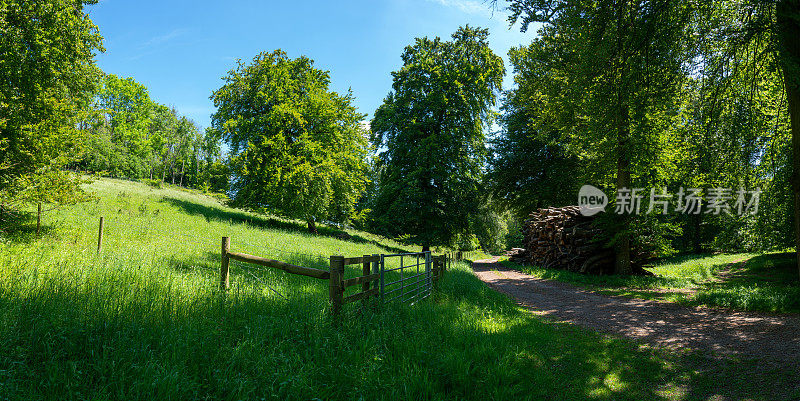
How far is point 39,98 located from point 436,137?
59.3 feet

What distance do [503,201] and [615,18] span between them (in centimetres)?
2226

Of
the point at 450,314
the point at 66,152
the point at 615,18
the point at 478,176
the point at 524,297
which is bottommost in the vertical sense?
the point at 524,297

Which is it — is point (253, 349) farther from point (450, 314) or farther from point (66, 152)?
point (66, 152)

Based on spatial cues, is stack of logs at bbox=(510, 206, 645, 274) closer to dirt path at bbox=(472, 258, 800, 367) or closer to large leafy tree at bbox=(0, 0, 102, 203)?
dirt path at bbox=(472, 258, 800, 367)

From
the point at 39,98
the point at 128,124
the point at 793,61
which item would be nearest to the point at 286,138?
the point at 39,98

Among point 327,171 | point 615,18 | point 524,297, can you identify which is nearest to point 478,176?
point 327,171

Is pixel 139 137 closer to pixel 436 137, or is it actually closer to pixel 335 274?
pixel 436 137

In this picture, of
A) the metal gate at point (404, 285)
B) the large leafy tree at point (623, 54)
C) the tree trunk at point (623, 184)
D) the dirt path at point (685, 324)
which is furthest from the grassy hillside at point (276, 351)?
the tree trunk at point (623, 184)

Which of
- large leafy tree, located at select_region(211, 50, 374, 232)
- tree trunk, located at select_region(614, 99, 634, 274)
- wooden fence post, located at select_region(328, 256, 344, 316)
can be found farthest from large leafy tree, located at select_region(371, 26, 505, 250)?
wooden fence post, located at select_region(328, 256, 344, 316)

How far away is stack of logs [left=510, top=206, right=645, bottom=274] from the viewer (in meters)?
15.9

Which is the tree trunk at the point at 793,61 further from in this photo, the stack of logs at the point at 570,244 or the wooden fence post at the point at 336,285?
the wooden fence post at the point at 336,285

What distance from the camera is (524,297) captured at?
10469 mm

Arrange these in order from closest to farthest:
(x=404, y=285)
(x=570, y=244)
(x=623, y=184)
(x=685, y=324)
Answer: (x=685, y=324) < (x=404, y=285) < (x=623, y=184) < (x=570, y=244)

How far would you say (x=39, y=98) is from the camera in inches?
368
